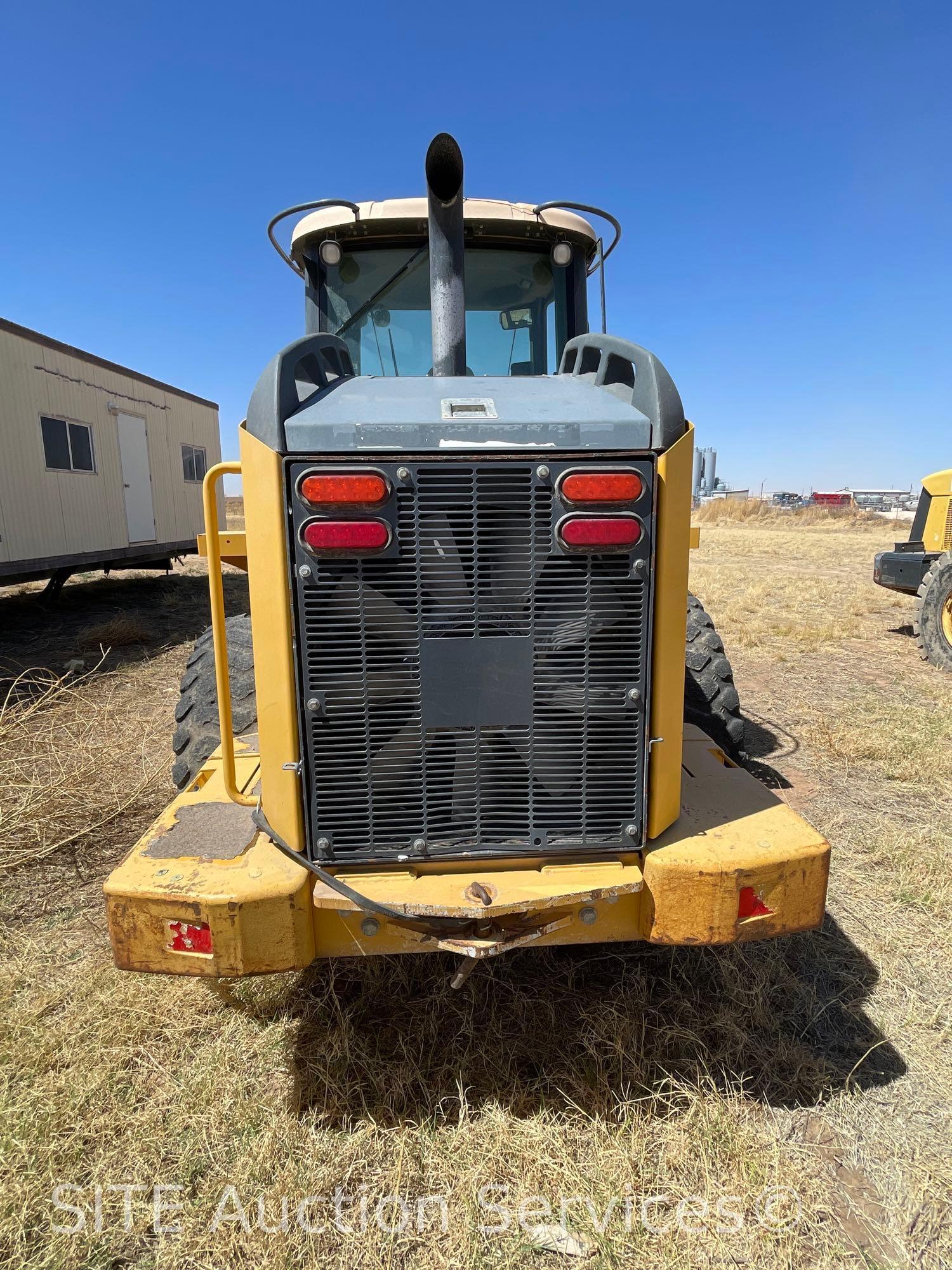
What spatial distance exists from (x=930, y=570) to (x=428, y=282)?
6.78 m

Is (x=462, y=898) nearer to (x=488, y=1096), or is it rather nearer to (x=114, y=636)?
(x=488, y=1096)

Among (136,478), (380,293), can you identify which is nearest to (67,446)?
(136,478)

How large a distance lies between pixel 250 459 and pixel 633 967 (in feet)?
7.51

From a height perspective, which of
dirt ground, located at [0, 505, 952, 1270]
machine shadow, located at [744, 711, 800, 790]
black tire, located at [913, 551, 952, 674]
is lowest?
dirt ground, located at [0, 505, 952, 1270]

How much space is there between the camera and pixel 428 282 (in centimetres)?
323

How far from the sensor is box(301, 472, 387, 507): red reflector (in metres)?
1.88

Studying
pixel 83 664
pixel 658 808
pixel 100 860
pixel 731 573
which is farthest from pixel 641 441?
pixel 731 573

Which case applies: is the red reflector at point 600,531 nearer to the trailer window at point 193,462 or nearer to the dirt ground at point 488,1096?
the dirt ground at point 488,1096

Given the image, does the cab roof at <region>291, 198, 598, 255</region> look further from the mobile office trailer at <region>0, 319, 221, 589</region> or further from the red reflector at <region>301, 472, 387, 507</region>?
the mobile office trailer at <region>0, 319, 221, 589</region>

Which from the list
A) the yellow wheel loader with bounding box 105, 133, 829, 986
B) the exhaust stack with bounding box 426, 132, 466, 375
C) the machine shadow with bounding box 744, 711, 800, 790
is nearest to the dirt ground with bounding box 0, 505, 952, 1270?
the yellow wheel loader with bounding box 105, 133, 829, 986

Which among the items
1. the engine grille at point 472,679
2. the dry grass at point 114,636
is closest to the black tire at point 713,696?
the engine grille at point 472,679

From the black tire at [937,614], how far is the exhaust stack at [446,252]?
271 inches

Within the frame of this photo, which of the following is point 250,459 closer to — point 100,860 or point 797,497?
point 100,860

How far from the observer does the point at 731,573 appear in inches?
632
